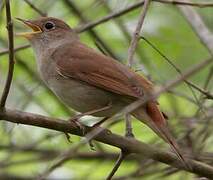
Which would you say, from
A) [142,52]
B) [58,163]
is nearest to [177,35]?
[142,52]

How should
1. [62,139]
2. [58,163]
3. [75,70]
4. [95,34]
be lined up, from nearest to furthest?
[58,163] < [75,70] < [95,34] < [62,139]

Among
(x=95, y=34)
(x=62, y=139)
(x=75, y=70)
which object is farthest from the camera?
(x=62, y=139)

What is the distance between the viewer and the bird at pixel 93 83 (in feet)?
17.3

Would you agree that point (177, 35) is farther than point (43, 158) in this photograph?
Yes

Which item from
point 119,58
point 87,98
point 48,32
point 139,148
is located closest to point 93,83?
point 87,98

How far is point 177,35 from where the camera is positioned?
755cm

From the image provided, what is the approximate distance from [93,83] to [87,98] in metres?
0.15

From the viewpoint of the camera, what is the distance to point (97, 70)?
5742 mm

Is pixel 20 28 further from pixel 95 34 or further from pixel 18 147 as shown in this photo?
pixel 18 147

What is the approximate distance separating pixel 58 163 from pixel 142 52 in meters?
2.56

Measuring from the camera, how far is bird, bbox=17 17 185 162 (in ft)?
17.3

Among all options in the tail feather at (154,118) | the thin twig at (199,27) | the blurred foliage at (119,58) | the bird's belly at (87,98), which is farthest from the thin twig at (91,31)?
the tail feather at (154,118)

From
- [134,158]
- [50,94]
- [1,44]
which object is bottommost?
[134,158]

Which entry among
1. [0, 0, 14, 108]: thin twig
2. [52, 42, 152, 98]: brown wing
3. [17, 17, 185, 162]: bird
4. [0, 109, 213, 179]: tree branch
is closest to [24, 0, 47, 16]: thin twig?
[17, 17, 185, 162]: bird
